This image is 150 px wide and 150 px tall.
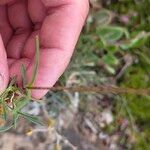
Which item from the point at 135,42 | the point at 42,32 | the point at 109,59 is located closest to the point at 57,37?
the point at 42,32

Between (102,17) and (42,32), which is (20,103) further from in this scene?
(102,17)

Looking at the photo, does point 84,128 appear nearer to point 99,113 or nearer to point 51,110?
point 99,113

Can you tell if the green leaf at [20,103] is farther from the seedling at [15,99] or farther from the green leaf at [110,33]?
the green leaf at [110,33]

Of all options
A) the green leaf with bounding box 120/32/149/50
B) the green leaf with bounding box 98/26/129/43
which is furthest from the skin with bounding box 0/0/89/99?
the green leaf with bounding box 120/32/149/50

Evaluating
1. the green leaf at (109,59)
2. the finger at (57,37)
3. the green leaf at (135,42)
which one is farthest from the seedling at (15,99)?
the green leaf at (135,42)

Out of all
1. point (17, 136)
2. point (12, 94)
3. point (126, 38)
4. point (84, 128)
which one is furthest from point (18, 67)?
point (126, 38)

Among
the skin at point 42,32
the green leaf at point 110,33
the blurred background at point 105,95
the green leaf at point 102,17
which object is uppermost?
the skin at point 42,32
